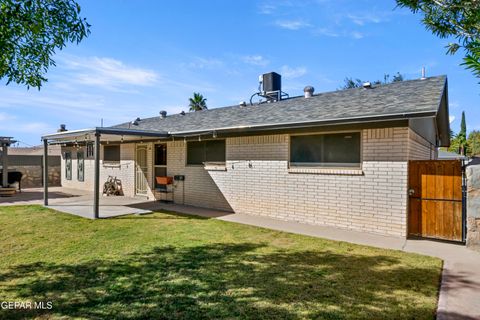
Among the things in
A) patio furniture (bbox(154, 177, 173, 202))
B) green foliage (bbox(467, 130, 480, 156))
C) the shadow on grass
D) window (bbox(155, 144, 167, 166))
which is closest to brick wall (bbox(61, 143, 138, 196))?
window (bbox(155, 144, 167, 166))

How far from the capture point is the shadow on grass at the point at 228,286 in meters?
3.36

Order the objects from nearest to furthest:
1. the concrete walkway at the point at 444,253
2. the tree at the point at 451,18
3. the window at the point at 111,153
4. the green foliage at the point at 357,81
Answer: the tree at the point at 451,18, the concrete walkway at the point at 444,253, the window at the point at 111,153, the green foliage at the point at 357,81

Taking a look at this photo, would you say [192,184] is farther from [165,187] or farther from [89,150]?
[89,150]

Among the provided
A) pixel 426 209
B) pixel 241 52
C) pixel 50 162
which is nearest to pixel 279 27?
pixel 241 52

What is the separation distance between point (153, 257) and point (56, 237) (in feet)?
9.62

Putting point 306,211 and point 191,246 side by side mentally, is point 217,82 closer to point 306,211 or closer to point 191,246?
point 306,211

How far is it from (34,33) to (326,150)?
663 cm

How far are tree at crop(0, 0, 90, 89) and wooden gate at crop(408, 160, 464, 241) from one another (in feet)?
23.4

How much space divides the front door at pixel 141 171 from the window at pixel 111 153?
179cm

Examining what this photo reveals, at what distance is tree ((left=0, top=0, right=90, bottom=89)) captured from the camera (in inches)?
124

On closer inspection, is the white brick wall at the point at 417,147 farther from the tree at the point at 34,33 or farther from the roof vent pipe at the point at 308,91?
the tree at the point at 34,33

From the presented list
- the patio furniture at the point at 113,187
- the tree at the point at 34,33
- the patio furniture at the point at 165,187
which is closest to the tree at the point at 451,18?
the tree at the point at 34,33

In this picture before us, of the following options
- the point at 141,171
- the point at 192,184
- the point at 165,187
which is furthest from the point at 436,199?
the point at 141,171

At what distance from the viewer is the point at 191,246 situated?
5992 millimetres
